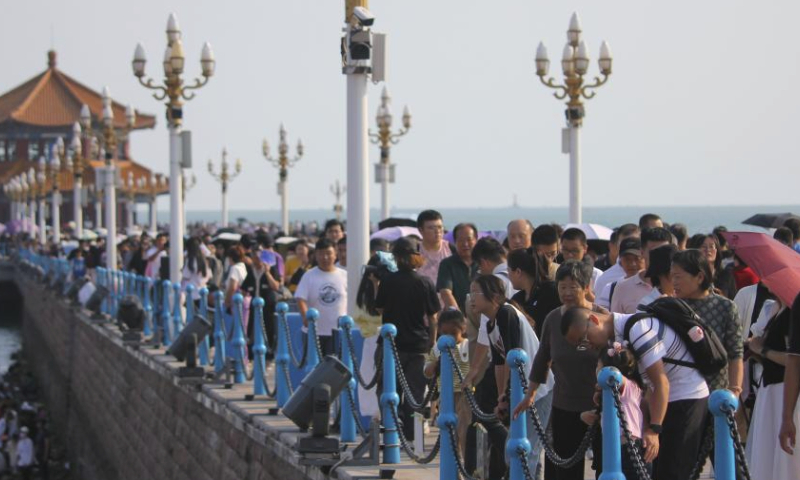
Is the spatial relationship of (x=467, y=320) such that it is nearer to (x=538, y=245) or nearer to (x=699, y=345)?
(x=538, y=245)

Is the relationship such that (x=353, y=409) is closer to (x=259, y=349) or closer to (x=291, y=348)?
(x=291, y=348)

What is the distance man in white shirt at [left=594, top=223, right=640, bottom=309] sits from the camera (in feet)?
29.8

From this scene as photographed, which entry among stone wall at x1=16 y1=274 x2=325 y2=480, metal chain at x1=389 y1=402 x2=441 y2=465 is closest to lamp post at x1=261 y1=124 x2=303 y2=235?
stone wall at x1=16 y1=274 x2=325 y2=480

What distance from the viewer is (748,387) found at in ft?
27.1

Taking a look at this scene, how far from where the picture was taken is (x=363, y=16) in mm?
11633

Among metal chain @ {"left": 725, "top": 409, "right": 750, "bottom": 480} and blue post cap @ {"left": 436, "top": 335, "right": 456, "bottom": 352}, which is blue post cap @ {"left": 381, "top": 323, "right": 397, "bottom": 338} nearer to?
blue post cap @ {"left": 436, "top": 335, "right": 456, "bottom": 352}

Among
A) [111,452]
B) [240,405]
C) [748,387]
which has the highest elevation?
[748,387]

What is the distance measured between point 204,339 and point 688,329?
9947mm

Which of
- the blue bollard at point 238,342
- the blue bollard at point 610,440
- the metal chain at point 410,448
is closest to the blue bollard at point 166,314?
the blue bollard at point 238,342

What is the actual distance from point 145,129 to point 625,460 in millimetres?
84330

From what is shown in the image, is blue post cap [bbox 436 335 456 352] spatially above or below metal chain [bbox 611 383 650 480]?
above

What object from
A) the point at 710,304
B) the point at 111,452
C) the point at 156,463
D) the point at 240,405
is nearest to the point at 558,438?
the point at 710,304

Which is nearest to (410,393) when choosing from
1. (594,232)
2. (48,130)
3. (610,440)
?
(610,440)

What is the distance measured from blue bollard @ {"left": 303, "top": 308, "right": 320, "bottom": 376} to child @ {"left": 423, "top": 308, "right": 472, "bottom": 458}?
4.50 feet
